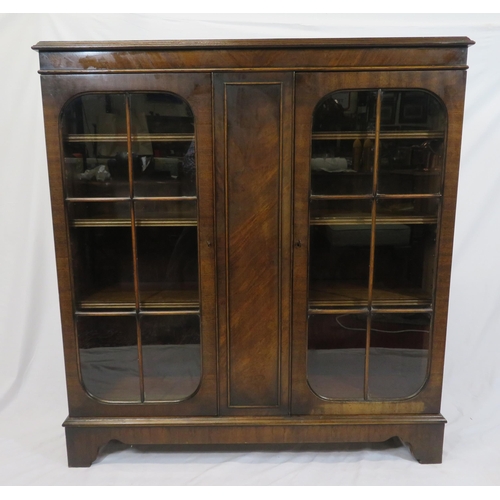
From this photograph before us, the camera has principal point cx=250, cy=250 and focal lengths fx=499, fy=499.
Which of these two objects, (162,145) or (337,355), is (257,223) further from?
(337,355)

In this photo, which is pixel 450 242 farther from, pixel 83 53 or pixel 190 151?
pixel 83 53

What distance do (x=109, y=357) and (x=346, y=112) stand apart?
1069 mm

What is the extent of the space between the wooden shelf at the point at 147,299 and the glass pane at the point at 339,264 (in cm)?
39

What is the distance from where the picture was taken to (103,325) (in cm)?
160

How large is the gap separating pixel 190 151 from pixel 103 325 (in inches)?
24.4

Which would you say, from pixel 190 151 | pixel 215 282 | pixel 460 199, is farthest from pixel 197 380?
pixel 460 199

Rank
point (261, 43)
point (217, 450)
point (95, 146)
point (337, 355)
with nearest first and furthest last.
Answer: point (261, 43), point (95, 146), point (337, 355), point (217, 450)

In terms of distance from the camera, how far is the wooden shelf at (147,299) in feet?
5.20

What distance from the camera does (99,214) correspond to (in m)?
1.55

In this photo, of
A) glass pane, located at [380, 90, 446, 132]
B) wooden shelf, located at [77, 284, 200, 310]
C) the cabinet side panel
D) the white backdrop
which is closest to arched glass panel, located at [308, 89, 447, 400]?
glass pane, located at [380, 90, 446, 132]

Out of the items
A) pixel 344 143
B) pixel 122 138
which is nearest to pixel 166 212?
pixel 122 138

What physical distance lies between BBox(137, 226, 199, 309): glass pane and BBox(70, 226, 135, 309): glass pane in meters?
0.04

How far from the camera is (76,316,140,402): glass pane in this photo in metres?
1.59

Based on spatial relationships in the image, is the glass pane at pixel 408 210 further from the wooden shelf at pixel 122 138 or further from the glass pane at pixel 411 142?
the wooden shelf at pixel 122 138
